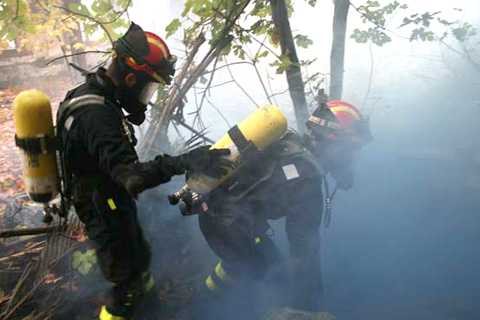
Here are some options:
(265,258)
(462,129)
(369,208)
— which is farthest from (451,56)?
(265,258)

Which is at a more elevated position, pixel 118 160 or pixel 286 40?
pixel 286 40

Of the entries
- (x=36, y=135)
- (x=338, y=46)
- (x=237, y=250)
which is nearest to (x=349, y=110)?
(x=237, y=250)

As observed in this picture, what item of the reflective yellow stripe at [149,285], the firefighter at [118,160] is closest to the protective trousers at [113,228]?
the firefighter at [118,160]

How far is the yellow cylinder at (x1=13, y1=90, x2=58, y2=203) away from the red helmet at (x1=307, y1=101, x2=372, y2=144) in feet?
6.69

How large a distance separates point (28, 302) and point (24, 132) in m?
1.64

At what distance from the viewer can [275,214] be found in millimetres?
2910

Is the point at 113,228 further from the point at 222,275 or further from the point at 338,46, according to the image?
the point at 338,46

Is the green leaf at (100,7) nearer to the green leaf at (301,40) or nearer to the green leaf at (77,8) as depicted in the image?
the green leaf at (77,8)

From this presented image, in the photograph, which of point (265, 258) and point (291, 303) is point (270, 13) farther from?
point (291, 303)

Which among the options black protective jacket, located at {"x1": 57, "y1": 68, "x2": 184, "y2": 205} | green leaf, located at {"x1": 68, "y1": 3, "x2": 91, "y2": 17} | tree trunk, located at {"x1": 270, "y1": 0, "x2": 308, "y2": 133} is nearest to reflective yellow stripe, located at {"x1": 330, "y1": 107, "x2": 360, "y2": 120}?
tree trunk, located at {"x1": 270, "y1": 0, "x2": 308, "y2": 133}

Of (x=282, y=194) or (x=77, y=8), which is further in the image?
(x=77, y=8)

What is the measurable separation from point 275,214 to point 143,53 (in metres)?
1.56

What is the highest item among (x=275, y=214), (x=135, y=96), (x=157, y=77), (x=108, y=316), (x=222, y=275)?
(x=157, y=77)

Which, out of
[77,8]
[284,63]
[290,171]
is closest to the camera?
[290,171]
